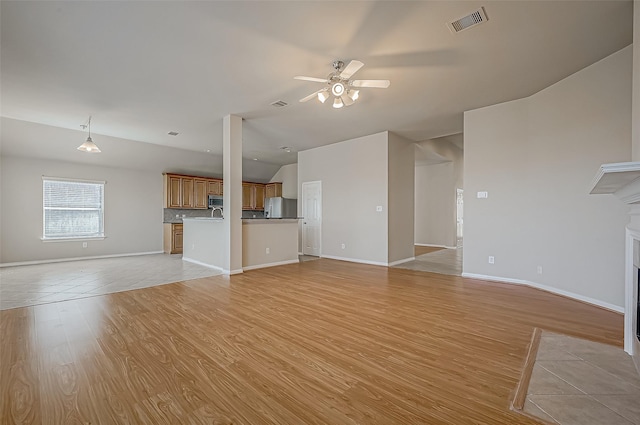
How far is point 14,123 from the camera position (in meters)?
5.34

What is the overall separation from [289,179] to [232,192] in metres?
5.08

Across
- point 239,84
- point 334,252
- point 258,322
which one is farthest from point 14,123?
point 334,252

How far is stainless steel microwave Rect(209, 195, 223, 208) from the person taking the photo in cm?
945

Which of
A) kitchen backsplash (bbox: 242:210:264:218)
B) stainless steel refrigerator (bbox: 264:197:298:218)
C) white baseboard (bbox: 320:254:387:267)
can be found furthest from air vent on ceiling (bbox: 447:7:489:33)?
kitchen backsplash (bbox: 242:210:264:218)

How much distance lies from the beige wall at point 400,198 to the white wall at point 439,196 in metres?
2.58

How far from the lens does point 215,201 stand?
9562mm

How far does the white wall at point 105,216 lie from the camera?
622 centimetres

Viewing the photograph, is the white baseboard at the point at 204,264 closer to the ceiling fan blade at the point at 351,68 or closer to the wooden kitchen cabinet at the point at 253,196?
the wooden kitchen cabinet at the point at 253,196

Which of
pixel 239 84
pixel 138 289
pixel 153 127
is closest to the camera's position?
pixel 239 84

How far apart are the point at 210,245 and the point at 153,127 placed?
275cm

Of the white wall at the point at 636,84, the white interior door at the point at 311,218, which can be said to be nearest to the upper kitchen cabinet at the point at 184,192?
the white interior door at the point at 311,218

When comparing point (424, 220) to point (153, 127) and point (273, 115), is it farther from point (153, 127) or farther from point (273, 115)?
point (153, 127)

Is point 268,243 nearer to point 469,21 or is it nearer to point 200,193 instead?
point 200,193

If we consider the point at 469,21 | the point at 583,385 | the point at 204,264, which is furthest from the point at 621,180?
the point at 204,264
